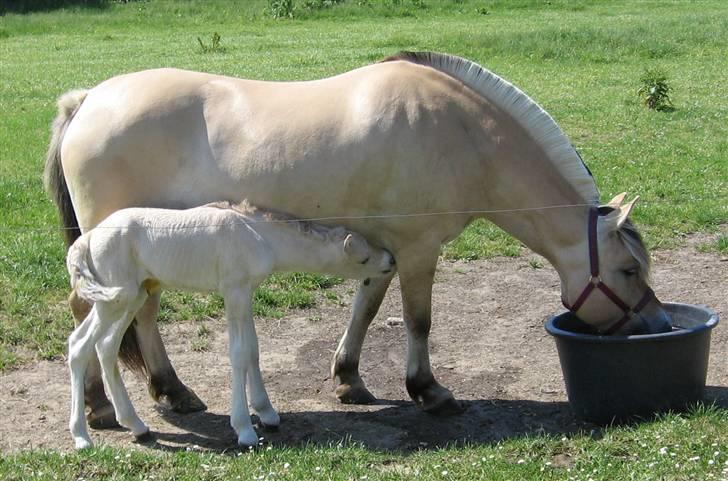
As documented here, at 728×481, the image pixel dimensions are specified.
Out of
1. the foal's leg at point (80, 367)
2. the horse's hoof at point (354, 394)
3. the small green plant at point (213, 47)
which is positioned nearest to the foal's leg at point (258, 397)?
the horse's hoof at point (354, 394)

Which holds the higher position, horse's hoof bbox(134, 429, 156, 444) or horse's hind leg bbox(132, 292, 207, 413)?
horse's hind leg bbox(132, 292, 207, 413)

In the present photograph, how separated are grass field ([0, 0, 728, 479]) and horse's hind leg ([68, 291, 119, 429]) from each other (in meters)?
0.82

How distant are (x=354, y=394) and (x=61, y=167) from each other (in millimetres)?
1952

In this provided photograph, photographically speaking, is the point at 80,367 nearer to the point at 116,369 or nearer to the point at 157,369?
the point at 116,369

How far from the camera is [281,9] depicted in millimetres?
30375

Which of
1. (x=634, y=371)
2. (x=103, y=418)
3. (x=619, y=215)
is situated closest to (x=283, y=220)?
(x=103, y=418)

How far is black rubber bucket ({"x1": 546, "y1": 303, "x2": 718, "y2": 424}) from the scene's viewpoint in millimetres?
4805

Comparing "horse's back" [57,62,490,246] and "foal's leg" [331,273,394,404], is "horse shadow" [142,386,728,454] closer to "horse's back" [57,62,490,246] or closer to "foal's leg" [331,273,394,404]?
"foal's leg" [331,273,394,404]

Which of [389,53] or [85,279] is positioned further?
[389,53]

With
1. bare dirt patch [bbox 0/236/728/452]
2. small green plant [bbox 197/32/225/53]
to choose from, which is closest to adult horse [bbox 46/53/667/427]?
bare dirt patch [bbox 0/236/728/452]

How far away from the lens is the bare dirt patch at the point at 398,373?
199 inches

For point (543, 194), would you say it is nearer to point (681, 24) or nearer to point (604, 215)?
point (604, 215)

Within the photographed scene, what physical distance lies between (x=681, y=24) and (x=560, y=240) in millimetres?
19939

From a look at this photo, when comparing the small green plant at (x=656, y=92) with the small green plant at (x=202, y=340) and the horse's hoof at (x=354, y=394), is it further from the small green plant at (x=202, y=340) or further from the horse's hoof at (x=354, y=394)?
the horse's hoof at (x=354, y=394)
